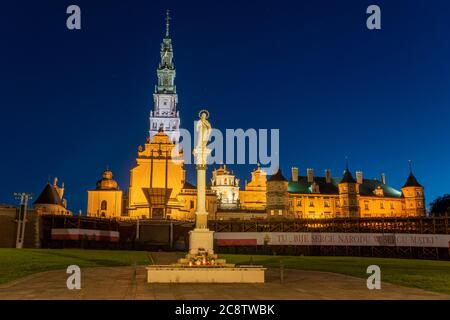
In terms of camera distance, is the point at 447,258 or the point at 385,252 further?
the point at 385,252

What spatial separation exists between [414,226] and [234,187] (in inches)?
1970

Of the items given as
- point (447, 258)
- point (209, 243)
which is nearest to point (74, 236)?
point (209, 243)

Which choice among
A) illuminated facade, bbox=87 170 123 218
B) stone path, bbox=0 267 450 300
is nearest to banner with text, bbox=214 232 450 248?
illuminated facade, bbox=87 170 123 218

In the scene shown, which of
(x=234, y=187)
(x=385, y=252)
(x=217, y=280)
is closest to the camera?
(x=217, y=280)

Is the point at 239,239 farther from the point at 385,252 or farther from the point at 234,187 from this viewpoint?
the point at 234,187

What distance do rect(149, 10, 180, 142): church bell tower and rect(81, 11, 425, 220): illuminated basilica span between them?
0.27 meters

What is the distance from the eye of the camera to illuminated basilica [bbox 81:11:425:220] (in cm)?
8450

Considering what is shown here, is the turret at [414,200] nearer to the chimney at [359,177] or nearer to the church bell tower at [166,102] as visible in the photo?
the chimney at [359,177]

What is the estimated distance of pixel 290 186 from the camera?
100812mm

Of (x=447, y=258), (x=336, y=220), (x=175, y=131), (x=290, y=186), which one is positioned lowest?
(x=447, y=258)

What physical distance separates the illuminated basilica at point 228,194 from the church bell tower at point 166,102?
0.27 m

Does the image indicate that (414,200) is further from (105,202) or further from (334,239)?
(105,202)

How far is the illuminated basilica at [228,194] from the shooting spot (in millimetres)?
84500
